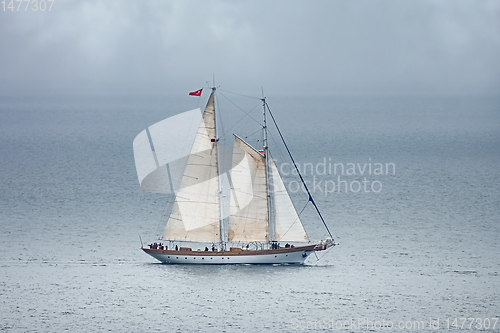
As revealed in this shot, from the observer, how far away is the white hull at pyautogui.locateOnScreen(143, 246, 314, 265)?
10550 cm

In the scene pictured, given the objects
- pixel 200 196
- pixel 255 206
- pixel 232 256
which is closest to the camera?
pixel 232 256

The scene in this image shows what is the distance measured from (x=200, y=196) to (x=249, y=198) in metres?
6.03

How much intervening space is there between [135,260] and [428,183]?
68281 millimetres

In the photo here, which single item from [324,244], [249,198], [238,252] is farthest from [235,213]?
[324,244]

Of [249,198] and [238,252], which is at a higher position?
[249,198]

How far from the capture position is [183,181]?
10575cm

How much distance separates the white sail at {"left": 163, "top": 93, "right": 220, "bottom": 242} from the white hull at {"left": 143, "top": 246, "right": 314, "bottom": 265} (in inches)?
91.7

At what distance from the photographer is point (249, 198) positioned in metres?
107

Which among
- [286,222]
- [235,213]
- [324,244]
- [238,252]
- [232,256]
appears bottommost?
[232,256]
